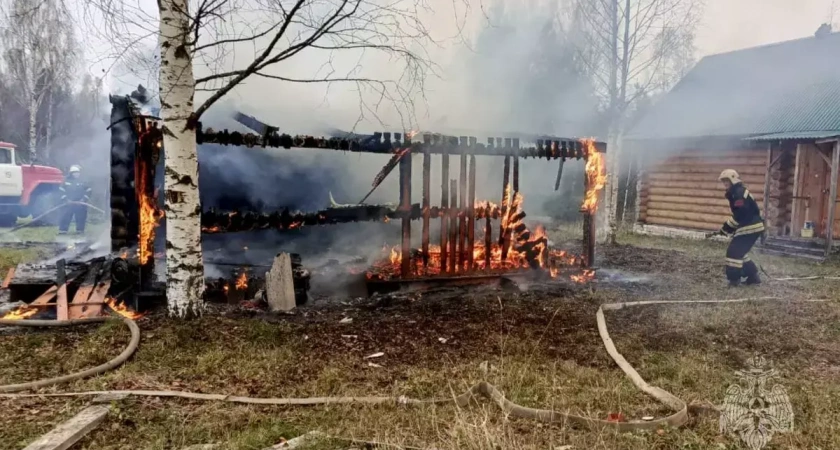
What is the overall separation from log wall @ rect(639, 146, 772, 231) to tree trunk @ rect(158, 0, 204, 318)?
15.1 m

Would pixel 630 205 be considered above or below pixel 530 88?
below

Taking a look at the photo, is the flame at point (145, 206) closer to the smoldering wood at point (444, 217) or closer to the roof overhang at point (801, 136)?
the smoldering wood at point (444, 217)

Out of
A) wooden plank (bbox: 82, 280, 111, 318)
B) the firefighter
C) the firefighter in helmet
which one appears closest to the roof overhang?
the firefighter in helmet

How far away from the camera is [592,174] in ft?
29.4

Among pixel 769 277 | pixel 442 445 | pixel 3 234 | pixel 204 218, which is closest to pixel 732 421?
pixel 442 445

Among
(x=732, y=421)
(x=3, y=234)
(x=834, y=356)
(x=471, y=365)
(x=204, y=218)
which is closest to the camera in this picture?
(x=732, y=421)

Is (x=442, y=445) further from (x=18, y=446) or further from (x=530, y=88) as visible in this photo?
(x=530, y=88)

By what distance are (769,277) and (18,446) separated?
1072cm

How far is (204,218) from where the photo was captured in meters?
5.93

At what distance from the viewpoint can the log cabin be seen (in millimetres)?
13586

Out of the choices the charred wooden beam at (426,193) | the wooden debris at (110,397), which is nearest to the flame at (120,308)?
the wooden debris at (110,397)

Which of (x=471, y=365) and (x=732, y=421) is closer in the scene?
(x=732, y=421)

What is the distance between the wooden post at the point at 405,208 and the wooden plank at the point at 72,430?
15.3ft

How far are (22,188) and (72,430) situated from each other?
18.3 metres
